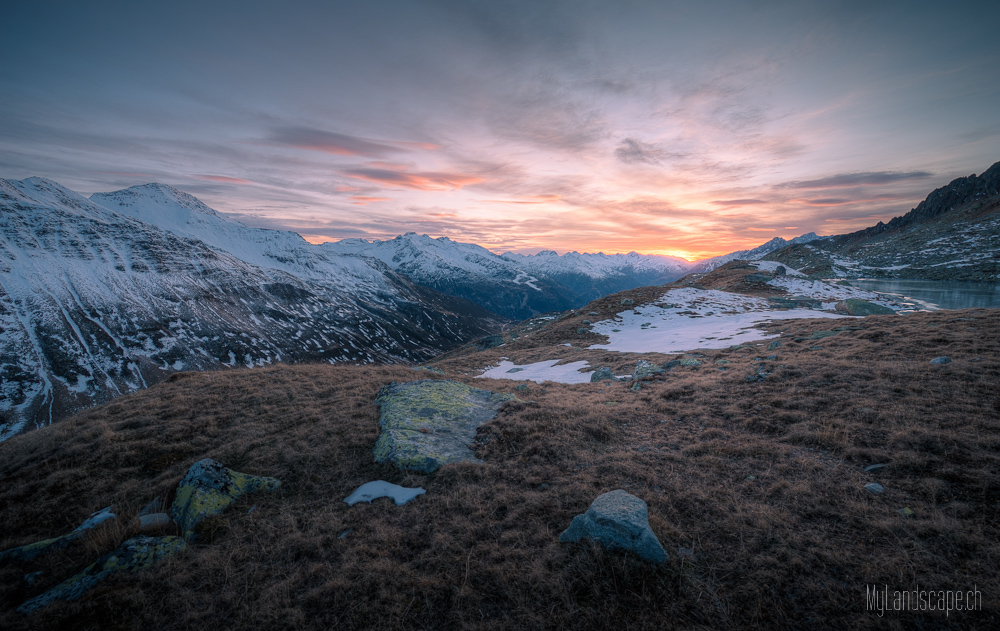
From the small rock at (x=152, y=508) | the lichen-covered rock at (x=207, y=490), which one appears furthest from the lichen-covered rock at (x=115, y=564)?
the small rock at (x=152, y=508)

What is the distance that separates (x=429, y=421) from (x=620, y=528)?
7302 mm

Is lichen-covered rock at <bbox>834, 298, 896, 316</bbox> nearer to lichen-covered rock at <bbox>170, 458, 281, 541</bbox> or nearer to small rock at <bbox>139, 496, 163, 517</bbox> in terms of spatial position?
lichen-covered rock at <bbox>170, 458, 281, 541</bbox>

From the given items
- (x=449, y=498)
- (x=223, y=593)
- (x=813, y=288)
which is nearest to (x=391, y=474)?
(x=449, y=498)

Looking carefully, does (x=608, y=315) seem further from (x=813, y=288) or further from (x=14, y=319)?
(x=14, y=319)

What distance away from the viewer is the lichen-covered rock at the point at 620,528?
5.61m

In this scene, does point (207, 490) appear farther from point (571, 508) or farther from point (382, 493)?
point (571, 508)

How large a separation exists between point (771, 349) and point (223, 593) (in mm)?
24816

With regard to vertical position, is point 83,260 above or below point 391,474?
above

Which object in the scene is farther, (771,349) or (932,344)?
(771,349)

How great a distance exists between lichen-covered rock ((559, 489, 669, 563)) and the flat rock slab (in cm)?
392

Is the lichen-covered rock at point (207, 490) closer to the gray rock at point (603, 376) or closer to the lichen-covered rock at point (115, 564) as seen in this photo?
the lichen-covered rock at point (115, 564)

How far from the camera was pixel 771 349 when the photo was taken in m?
19.9

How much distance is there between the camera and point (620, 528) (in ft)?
19.2

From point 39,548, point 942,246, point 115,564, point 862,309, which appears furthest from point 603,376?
point 942,246
